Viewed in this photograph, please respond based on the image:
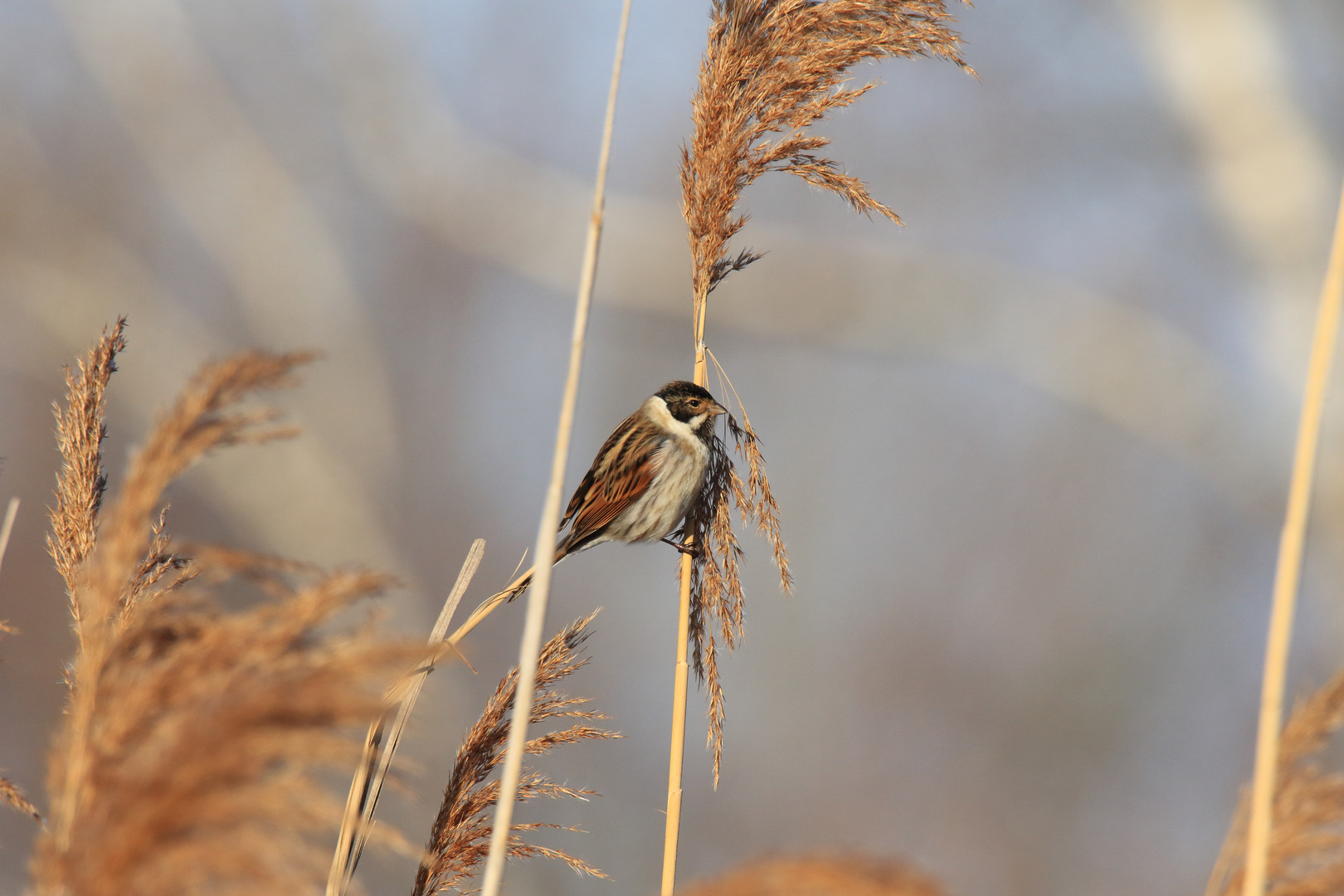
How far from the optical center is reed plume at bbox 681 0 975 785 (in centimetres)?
218

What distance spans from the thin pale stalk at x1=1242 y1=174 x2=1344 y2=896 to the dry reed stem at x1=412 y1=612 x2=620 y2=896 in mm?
1038

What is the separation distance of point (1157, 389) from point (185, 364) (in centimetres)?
941

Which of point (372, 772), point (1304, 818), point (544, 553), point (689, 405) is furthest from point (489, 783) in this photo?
point (689, 405)

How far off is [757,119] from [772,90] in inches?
2.9

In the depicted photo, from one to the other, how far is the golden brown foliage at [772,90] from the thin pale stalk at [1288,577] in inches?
42.0

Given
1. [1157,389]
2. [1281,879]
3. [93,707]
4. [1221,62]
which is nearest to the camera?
[93,707]

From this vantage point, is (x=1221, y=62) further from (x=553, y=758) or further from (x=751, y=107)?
(x=553, y=758)

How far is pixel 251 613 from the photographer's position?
1.08 m

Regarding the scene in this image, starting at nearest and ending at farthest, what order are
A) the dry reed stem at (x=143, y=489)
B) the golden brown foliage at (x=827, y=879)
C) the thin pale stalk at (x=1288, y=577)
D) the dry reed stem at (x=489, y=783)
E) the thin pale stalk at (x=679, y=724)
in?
the golden brown foliage at (x=827, y=879), the dry reed stem at (x=143, y=489), the thin pale stalk at (x=1288, y=577), the dry reed stem at (x=489, y=783), the thin pale stalk at (x=679, y=724)

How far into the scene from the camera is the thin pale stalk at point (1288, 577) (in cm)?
114

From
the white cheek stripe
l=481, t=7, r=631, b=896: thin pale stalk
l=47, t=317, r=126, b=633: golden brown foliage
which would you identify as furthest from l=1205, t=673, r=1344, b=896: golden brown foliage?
the white cheek stripe

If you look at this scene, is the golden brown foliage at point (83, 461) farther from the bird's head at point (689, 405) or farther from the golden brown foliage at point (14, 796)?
the bird's head at point (689, 405)

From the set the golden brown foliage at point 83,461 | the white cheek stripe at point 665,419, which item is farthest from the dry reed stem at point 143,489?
the white cheek stripe at point 665,419

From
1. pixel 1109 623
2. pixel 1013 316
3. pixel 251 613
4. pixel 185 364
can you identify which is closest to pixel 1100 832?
pixel 1109 623
